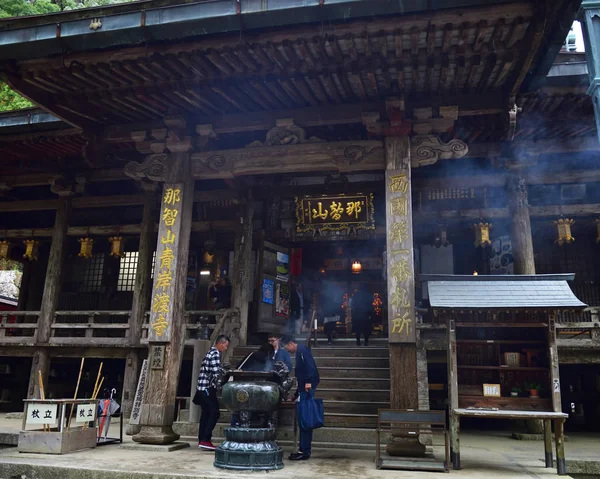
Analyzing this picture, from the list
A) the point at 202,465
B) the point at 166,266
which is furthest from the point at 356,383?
the point at 166,266

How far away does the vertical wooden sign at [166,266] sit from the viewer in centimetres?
879

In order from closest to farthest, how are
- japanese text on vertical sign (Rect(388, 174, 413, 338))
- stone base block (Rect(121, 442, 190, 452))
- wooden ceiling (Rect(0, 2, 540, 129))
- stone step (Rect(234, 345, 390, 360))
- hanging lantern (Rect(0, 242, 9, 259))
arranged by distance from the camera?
1. wooden ceiling (Rect(0, 2, 540, 129))
2. japanese text on vertical sign (Rect(388, 174, 413, 338))
3. stone base block (Rect(121, 442, 190, 452))
4. stone step (Rect(234, 345, 390, 360))
5. hanging lantern (Rect(0, 242, 9, 259))

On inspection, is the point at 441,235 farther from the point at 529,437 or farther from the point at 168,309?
the point at 168,309

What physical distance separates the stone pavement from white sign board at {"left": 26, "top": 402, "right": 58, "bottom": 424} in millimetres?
503

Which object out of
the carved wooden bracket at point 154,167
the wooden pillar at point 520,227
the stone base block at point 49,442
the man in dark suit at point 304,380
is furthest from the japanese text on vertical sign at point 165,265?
the wooden pillar at point 520,227

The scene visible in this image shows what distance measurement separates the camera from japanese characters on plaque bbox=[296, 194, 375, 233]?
40.5ft

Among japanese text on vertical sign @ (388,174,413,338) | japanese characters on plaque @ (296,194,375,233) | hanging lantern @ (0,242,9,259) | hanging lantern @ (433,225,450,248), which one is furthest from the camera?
hanging lantern @ (0,242,9,259)

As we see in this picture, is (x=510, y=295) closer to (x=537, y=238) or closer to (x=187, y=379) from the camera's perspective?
(x=537, y=238)

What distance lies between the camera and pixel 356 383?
9.84 meters

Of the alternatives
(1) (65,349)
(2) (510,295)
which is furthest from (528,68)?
(1) (65,349)

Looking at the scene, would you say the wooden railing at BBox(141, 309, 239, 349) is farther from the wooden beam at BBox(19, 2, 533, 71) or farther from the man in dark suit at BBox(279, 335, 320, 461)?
the wooden beam at BBox(19, 2, 533, 71)

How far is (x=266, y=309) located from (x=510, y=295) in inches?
286

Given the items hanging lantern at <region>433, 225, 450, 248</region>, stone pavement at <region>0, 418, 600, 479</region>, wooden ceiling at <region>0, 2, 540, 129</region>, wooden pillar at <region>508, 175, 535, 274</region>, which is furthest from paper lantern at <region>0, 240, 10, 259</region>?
wooden pillar at <region>508, 175, 535, 274</region>

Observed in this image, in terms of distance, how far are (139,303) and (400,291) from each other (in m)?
8.05
